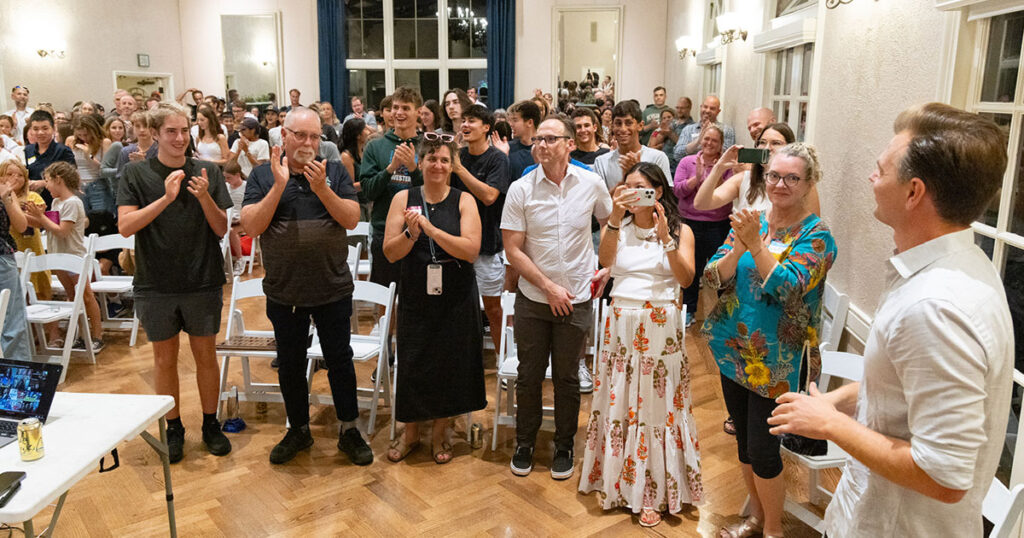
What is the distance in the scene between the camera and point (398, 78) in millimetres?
13969

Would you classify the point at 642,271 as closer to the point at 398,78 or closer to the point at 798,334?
the point at 798,334

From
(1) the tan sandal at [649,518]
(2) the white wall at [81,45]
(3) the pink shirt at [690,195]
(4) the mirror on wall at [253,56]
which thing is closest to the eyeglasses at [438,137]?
(1) the tan sandal at [649,518]

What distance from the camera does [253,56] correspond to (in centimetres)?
1365

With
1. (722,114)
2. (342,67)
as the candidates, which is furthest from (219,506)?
(342,67)

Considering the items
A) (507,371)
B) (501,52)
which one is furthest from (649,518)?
(501,52)

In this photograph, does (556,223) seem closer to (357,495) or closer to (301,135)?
(301,135)

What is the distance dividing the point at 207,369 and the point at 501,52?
10.6m

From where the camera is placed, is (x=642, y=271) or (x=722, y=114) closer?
(x=642, y=271)

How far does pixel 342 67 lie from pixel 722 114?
8.33 m

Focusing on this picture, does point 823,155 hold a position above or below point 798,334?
above

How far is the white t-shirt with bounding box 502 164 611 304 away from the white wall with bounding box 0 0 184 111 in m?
10.3

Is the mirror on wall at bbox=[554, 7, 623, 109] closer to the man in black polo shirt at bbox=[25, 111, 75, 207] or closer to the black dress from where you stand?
the man in black polo shirt at bbox=[25, 111, 75, 207]

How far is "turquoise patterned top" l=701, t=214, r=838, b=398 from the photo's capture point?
241cm

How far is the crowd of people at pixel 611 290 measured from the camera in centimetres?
126
